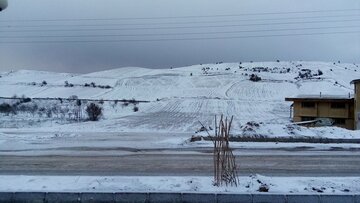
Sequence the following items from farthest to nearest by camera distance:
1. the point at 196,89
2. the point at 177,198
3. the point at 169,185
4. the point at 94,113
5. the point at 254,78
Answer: the point at 254,78 → the point at 196,89 → the point at 94,113 → the point at 169,185 → the point at 177,198

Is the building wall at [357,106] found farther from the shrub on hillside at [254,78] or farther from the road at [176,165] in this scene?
the shrub on hillside at [254,78]

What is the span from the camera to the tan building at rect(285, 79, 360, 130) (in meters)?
46.2

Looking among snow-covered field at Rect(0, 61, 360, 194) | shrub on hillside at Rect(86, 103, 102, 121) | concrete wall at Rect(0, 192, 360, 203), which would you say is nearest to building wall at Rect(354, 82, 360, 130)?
snow-covered field at Rect(0, 61, 360, 194)

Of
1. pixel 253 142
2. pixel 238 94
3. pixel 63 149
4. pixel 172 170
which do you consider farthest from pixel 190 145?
pixel 238 94

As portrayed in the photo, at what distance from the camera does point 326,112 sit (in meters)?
50.4

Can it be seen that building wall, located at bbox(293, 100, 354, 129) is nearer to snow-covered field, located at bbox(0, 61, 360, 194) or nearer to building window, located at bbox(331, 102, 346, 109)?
building window, located at bbox(331, 102, 346, 109)

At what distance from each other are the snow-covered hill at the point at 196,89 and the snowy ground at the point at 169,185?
34244 mm

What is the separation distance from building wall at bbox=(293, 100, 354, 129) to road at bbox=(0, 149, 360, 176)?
29.3 meters

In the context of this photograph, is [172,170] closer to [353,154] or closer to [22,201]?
[22,201]

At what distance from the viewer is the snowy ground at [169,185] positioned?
10117mm

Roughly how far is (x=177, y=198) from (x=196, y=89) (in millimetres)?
90054

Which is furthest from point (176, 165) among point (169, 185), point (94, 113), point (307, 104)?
point (94, 113)

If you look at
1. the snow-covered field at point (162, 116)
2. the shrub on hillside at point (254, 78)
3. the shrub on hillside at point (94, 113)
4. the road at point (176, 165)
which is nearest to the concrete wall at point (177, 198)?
the snow-covered field at point (162, 116)

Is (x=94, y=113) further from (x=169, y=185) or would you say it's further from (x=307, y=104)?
(x=169, y=185)
